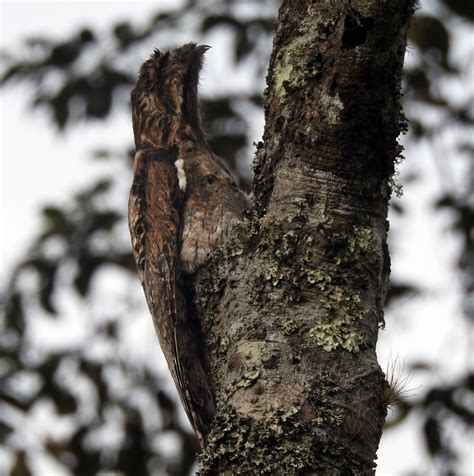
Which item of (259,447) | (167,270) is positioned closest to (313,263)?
(259,447)

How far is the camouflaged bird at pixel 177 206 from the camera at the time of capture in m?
3.79

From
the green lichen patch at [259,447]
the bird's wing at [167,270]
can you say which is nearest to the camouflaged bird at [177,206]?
the bird's wing at [167,270]

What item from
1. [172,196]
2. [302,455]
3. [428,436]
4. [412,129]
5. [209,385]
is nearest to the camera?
[302,455]

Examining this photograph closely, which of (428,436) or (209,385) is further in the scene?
(428,436)

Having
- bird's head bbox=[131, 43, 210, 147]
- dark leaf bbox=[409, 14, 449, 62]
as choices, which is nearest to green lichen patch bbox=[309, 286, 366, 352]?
bird's head bbox=[131, 43, 210, 147]

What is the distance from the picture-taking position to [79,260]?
21.4ft

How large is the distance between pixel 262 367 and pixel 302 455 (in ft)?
0.91

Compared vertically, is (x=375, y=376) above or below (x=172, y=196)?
below

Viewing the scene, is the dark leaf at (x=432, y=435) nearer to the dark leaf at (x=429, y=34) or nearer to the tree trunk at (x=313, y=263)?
the dark leaf at (x=429, y=34)

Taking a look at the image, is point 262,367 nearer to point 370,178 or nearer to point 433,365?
point 370,178

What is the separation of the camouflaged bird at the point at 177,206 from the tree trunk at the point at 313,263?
999 millimetres

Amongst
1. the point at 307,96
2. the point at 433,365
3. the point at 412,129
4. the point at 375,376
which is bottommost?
the point at 375,376

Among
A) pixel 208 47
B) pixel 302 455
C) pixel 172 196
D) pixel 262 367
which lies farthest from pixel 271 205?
pixel 208 47

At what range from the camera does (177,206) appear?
420cm
